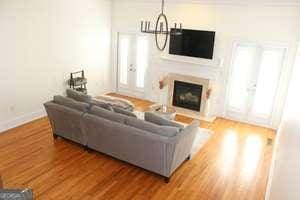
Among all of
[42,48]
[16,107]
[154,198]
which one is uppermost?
[42,48]

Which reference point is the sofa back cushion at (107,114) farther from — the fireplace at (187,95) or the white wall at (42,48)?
the fireplace at (187,95)

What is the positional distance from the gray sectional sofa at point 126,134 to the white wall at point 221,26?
334 cm

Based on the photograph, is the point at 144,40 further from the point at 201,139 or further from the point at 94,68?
the point at 201,139

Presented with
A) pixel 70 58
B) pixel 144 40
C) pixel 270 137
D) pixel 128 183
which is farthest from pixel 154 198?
pixel 144 40

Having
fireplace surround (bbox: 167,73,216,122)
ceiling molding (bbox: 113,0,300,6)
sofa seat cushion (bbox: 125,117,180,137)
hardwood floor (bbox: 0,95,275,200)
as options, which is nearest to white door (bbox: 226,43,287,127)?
fireplace surround (bbox: 167,73,216,122)

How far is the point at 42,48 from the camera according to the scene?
22.8ft

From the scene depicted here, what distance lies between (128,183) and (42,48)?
4637 mm

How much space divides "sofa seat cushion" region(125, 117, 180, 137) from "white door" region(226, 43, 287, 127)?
4.00m

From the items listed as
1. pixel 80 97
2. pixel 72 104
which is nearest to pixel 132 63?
pixel 80 97

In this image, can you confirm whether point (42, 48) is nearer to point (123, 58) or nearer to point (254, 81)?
point (123, 58)

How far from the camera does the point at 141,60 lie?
30.3 feet

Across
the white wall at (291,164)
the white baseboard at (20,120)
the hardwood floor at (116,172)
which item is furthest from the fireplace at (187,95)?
the white wall at (291,164)

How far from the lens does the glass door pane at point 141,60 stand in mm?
9039

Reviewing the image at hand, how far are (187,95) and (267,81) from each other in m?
2.50
